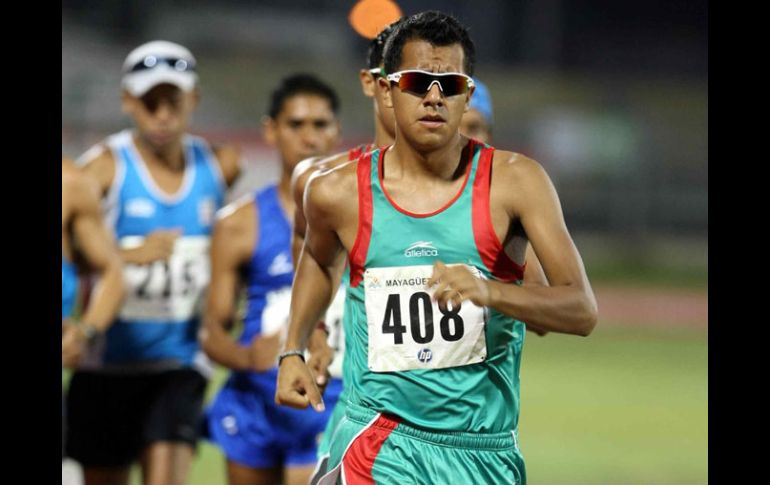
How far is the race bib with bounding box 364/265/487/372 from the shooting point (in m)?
4.55

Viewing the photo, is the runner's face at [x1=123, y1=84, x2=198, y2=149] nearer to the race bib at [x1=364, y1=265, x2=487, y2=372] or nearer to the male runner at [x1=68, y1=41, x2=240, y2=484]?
the male runner at [x1=68, y1=41, x2=240, y2=484]

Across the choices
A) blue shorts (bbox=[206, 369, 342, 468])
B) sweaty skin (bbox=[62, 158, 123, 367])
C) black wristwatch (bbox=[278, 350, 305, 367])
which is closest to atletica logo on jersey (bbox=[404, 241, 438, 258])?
black wristwatch (bbox=[278, 350, 305, 367])

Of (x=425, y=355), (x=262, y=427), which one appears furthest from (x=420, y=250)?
(x=262, y=427)

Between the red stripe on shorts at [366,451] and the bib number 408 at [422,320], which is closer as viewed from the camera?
the bib number 408 at [422,320]

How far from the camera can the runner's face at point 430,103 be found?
4512 mm

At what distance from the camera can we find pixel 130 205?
8.02 m

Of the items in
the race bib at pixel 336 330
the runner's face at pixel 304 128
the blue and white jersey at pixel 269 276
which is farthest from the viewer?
the runner's face at pixel 304 128

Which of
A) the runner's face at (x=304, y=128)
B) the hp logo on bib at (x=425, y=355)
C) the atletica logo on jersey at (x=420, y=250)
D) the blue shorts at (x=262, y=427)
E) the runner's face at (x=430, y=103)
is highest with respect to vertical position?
the runner's face at (x=304, y=128)

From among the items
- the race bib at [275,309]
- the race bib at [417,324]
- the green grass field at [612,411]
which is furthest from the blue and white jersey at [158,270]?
the race bib at [417,324]

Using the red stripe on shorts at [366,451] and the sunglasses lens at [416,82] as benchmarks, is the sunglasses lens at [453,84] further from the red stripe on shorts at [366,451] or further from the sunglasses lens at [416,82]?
Answer: the red stripe on shorts at [366,451]

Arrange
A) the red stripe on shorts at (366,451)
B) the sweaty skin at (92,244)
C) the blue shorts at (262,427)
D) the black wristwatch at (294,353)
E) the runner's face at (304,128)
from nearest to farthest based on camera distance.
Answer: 1. the red stripe on shorts at (366,451)
2. the black wristwatch at (294,353)
3. the sweaty skin at (92,244)
4. the blue shorts at (262,427)
5. the runner's face at (304,128)

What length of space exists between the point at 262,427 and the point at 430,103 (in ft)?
10.3

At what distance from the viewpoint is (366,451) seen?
476 centimetres

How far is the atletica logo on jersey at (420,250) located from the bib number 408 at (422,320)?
14cm
